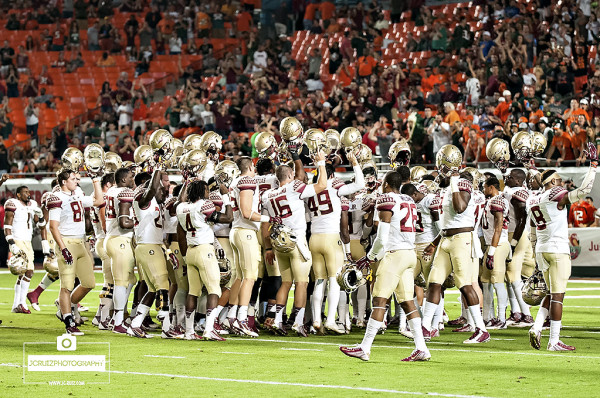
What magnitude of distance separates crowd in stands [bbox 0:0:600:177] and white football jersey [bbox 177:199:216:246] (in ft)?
30.1

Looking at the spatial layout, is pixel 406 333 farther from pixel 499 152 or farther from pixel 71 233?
pixel 71 233

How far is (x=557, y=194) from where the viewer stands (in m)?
10.5

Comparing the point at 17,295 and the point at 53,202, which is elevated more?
the point at 53,202

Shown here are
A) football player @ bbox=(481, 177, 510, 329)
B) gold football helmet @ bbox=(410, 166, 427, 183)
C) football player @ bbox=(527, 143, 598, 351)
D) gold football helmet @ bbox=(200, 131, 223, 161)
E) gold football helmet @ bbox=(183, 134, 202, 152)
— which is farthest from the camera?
gold football helmet @ bbox=(183, 134, 202, 152)

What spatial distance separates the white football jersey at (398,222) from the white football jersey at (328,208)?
7.20ft

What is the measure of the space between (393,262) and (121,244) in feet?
12.8

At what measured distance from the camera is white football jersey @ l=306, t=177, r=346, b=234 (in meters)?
11.8

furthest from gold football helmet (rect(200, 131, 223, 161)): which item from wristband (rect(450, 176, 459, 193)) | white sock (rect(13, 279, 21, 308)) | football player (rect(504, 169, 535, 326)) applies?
white sock (rect(13, 279, 21, 308))

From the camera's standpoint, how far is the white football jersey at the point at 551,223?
1052cm

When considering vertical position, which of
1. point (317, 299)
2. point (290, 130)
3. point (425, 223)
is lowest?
point (317, 299)

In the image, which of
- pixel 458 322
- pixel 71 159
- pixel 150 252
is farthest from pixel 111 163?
pixel 458 322

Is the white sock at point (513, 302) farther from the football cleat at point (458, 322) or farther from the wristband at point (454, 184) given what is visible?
the wristband at point (454, 184)

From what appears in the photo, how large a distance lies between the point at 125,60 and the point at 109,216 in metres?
21.1

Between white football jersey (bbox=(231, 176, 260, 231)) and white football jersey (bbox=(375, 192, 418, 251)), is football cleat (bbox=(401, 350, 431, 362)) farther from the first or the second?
white football jersey (bbox=(231, 176, 260, 231))
